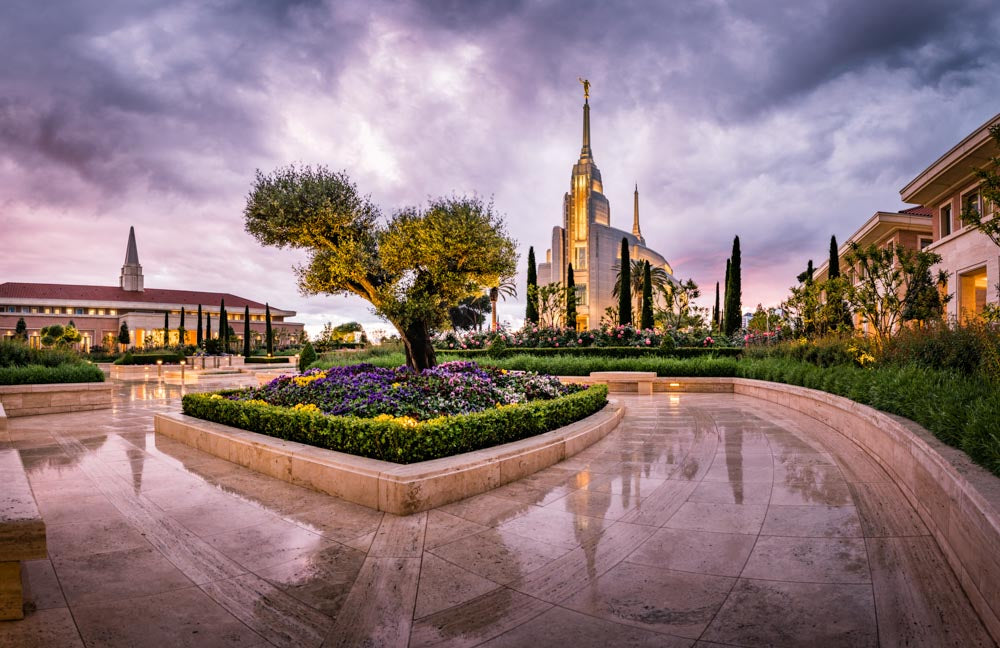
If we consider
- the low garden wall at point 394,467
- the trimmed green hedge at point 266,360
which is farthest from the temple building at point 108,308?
A: the low garden wall at point 394,467

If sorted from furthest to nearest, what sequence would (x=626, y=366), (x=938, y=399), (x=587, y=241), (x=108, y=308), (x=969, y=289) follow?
1. (x=587, y=241)
2. (x=108, y=308)
3. (x=626, y=366)
4. (x=969, y=289)
5. (x=938, y=399)

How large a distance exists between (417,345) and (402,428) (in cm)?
541

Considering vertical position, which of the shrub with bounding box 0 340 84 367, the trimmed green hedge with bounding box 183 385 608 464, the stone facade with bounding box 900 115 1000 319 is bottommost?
the trimmed green hedge with bounding box 183 385 608 464

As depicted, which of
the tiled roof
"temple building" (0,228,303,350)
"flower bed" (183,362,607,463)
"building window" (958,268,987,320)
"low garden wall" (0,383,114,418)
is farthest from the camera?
the tiled roof

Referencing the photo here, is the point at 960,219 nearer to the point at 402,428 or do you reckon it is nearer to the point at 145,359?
the point at 402,428

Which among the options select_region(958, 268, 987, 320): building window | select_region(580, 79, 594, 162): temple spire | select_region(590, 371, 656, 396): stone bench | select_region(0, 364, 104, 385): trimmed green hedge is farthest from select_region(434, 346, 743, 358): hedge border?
select_region(580, 79, 594, 162): temple spire

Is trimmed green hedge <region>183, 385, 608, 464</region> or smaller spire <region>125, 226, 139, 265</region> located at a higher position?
smaller spire <region>125, 226, 139, 265</region>

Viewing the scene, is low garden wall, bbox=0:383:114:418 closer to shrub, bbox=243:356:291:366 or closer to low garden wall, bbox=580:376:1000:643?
low garden wall, bbox=580:376:1000:643

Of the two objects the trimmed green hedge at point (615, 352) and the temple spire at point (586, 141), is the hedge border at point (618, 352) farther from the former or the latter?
the temple spire at point (586, 141)

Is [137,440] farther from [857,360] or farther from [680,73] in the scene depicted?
[680,73]

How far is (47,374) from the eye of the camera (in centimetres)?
1177

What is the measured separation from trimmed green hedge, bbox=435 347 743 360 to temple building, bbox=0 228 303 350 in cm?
4464

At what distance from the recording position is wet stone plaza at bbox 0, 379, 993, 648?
97.1 inches

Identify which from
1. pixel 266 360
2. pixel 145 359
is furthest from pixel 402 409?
pixel 266 360
